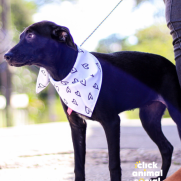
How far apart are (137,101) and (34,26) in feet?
3.51

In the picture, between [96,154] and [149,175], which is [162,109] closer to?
[149,175]

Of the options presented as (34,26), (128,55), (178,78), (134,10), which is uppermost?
(134,10)

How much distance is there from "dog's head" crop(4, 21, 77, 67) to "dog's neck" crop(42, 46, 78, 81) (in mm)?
26

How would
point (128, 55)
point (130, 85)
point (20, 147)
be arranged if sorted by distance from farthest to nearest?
point (20, 147) < point (128, 55) < point (130, 85)

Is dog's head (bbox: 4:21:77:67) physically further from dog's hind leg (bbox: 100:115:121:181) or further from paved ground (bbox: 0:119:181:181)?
paved ground (bbox: 0:119:181:181)

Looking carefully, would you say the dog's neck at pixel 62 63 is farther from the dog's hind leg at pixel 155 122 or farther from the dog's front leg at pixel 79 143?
the dog's hind leg at pixel 155 122

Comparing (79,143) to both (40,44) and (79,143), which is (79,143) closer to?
(79,143)

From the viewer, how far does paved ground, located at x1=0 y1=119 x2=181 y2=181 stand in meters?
3.03

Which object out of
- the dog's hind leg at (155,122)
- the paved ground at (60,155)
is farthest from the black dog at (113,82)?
the paved ground at (60,155)

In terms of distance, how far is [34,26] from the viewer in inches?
89.7

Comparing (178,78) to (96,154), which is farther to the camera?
(96,154)

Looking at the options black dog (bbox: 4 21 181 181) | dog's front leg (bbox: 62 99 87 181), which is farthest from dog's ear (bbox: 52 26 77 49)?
dog's front leg (bbox: 62 99 87 181)

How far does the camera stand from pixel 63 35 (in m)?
2.23

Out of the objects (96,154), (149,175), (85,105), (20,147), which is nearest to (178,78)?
(85,105)
